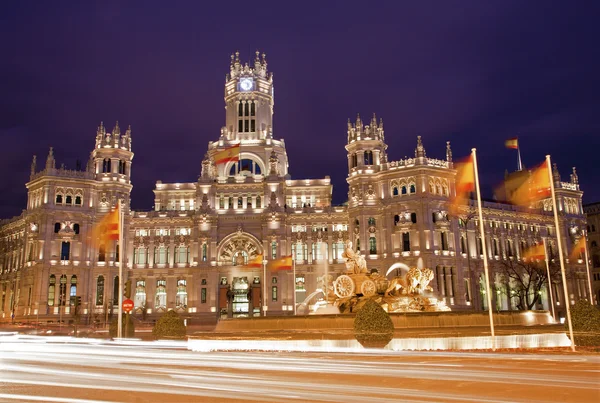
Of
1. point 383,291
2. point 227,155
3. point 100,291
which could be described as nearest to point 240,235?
point 227,155

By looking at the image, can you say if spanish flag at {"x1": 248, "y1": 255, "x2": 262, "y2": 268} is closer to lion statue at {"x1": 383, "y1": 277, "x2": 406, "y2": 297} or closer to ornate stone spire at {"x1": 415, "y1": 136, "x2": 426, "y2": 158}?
ornate stone spire at {"x1": 415, "y1": 136, "x2": 426, "y2": 158}

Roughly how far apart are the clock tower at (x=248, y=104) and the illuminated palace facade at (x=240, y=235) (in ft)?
36.0

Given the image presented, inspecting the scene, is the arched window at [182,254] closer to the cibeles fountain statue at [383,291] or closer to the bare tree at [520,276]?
the bare tree at [520,276]

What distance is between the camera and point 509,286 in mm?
98688

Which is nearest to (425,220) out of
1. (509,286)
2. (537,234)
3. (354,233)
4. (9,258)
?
(354,233)

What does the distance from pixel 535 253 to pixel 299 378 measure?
92.8m

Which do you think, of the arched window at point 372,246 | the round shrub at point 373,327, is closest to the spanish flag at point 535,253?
the arched window at point 372,246

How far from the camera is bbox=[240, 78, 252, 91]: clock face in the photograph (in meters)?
118

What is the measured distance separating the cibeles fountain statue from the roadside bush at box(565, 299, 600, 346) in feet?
39.3

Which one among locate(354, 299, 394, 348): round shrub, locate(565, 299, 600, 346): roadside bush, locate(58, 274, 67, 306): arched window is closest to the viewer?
locate(354, 299, 394, 348): round shrub

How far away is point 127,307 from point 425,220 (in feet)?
189

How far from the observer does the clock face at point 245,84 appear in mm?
117500

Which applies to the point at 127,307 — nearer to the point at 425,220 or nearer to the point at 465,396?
the point at 465,396

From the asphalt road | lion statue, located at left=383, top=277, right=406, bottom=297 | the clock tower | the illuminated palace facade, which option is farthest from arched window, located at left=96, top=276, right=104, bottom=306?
the asphalt road
